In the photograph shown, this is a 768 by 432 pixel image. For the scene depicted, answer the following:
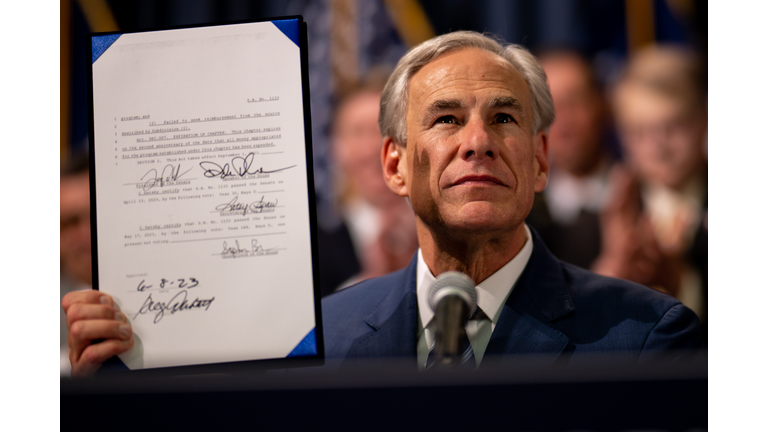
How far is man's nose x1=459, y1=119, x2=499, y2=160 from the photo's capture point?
1.49 metres

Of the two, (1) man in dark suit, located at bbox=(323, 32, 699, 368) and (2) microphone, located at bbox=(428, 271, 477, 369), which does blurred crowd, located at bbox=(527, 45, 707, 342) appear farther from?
(2) microphone, located at bbox=(428, 271, 477, 369)

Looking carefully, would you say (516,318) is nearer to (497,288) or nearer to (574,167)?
(497,288)

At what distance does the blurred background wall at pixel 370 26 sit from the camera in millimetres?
3430

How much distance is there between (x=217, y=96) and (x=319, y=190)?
224 cm

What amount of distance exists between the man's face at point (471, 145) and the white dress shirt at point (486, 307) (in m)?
0.12

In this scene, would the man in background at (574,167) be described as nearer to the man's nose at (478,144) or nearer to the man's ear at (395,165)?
the man's ear at (395,165)

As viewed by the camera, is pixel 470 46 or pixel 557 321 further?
pixel 470 46

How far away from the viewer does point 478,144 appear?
4.89 feet

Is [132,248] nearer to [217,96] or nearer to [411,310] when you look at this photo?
[217,96]

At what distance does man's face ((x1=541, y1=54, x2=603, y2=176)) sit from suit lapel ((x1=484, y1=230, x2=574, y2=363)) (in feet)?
6.53

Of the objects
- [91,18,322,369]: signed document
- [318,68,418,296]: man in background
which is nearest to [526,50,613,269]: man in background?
[318,68,418,296]: man in background
